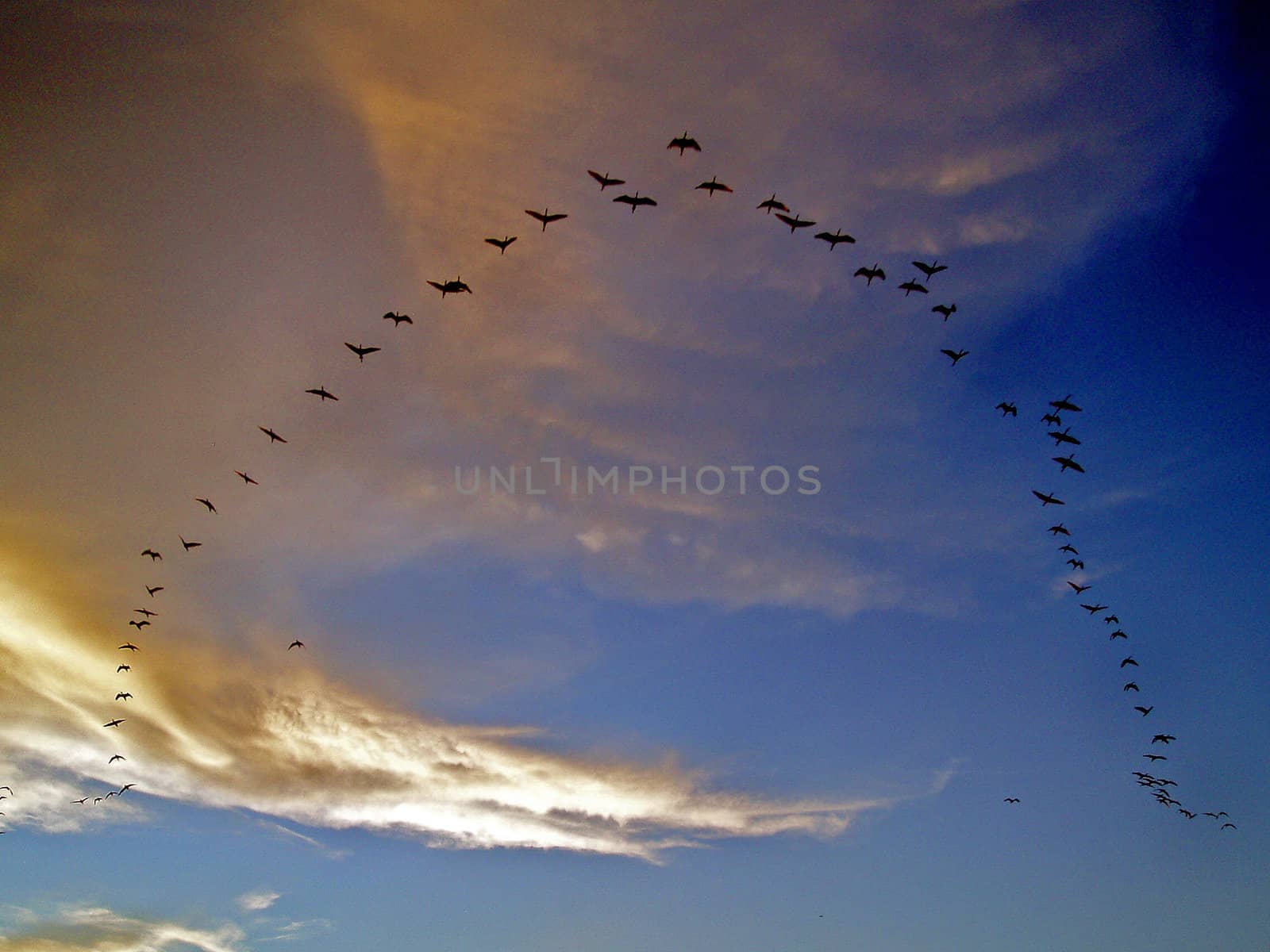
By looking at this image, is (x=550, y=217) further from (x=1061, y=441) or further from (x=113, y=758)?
(x=113, y=758)

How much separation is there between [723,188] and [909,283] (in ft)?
95.3

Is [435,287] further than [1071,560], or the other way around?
[1071,560]

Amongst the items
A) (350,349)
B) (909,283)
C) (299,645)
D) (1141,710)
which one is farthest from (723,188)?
(1141,710)

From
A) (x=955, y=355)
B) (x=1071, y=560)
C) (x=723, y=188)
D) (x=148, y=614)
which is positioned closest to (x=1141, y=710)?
(x=1071, y=560)

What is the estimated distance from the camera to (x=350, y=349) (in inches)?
3191

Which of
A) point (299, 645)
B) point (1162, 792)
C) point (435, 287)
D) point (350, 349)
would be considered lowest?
point (1162, 792)

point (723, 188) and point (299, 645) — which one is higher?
point (723, 188)

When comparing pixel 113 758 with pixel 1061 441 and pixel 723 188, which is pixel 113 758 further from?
pixel 1061 441

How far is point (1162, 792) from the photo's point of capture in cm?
13425

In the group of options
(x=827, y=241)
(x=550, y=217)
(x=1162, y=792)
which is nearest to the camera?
(x=550, y=217)

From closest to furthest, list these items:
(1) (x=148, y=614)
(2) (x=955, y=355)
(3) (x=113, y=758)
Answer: (2) (x=955, y=355) → (1) (x=148, y=614) → (3) (x=113, y=758)

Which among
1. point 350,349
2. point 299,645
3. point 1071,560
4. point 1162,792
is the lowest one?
point 1162,792

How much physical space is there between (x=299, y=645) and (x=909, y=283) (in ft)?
317

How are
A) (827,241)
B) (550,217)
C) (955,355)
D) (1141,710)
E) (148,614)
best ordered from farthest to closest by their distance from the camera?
(1141,710)
(148,614)
(955,355)
(827,241)
(550,217)
